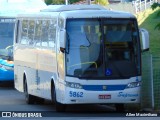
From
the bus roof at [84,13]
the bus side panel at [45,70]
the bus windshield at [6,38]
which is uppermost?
the bus roof at [84,13]

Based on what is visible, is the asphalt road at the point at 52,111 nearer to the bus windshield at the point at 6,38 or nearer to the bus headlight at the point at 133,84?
the bus headlight at the point at 133,84

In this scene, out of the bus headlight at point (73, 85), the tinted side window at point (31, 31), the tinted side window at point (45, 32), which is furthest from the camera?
the tinted side window at point (31, 31)

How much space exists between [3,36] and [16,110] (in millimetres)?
11920

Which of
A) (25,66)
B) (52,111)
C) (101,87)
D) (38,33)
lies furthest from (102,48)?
(25,66)

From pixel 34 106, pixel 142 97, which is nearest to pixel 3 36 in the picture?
pixel 34 106

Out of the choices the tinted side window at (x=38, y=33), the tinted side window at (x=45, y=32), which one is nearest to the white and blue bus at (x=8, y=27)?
the tinted side window at (x=38, y=33)

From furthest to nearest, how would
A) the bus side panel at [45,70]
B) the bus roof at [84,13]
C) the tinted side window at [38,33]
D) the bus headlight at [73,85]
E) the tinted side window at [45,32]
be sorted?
the tinted side window at [38,33] < the tinted side window at [45,32] < the bus side panel at [45,70] < the bus roof at [84,13] < the bus headlight at [73,85]

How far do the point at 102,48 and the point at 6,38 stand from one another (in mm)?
13279

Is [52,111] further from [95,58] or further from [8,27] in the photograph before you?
[8,27]

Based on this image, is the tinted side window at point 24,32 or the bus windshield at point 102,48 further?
the tinted side window at point 24,32

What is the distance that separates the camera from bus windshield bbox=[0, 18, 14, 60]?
33.6m

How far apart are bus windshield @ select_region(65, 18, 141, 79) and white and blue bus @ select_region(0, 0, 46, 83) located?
1039 centimetres

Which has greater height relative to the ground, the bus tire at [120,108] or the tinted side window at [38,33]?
the tinted side window at [38,33]

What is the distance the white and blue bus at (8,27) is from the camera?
109ft
